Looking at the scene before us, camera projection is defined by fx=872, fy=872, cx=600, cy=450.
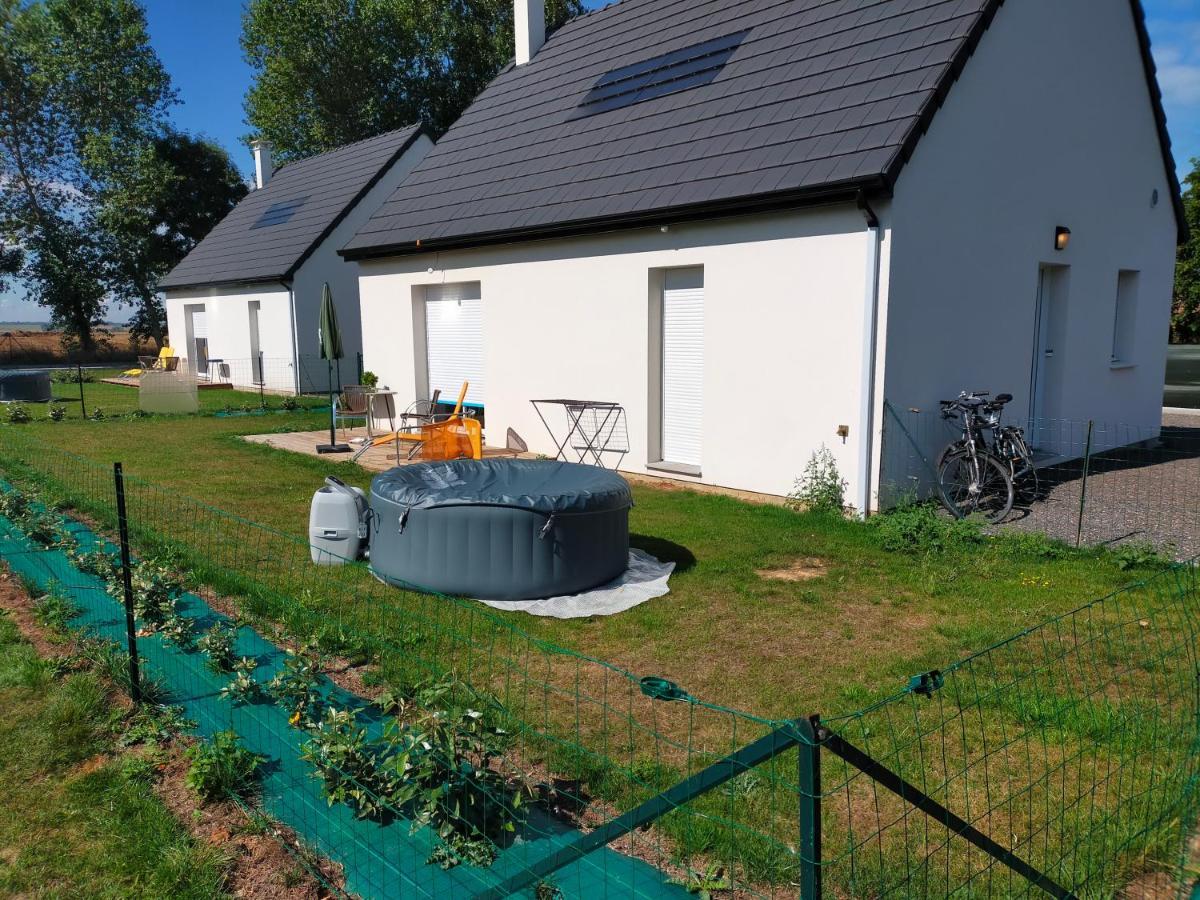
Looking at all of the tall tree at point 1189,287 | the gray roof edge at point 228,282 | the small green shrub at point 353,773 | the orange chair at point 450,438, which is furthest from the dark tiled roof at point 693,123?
the tall tree at point 1189,287

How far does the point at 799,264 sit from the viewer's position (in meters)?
9.14

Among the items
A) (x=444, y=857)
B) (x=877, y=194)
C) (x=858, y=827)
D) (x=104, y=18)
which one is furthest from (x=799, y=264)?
(x=104, y=18)

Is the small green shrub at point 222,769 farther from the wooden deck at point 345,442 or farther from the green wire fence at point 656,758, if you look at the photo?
the wooden deck at point 345,442

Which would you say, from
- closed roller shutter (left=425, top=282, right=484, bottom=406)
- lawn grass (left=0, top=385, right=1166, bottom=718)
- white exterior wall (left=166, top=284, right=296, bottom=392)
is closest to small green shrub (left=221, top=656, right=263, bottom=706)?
lawn grass (left=0, top=385, right=1166, bottom=718)

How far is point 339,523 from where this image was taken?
719 centimetres

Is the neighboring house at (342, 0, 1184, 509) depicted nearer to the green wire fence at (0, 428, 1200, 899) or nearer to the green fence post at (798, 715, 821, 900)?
the green wire fence at (0, 428, 1200, 899)

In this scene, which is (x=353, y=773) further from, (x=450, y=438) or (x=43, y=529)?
(x=450, y=438)

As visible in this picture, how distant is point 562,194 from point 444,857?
9.93m

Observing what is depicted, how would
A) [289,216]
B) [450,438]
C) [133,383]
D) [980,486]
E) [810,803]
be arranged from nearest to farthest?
[810,803] → [980,486] → [450,438] → [289,216] → [133,383]

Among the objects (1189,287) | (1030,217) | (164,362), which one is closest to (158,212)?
(164,362)

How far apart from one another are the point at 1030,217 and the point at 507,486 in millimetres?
7617

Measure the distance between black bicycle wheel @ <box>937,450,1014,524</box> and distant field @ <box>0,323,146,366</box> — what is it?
134ft

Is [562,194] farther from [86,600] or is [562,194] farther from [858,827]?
[858,827]

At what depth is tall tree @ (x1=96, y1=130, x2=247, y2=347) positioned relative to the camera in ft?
120
